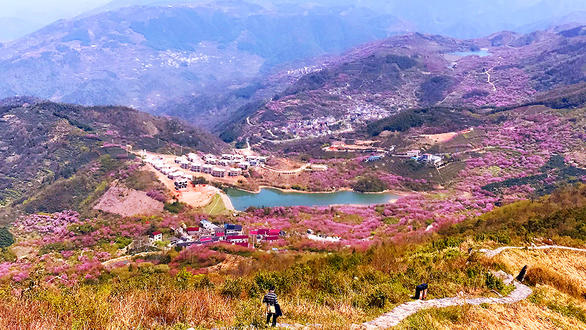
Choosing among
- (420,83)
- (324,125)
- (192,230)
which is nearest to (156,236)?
(192,230)

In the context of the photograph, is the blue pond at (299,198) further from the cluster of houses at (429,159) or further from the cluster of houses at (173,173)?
the cluster of houses at (429,159)

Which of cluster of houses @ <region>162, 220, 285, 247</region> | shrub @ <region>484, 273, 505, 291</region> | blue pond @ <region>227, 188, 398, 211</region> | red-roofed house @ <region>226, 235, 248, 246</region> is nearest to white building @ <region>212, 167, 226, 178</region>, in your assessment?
blue pond @ <region>227, 188, 398, 211</region>

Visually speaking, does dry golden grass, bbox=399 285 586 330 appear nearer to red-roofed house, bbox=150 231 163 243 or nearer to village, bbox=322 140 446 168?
red-roofed house, bbox=150 231 163 243

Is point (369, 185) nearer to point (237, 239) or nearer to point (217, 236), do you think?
point (237, 239)

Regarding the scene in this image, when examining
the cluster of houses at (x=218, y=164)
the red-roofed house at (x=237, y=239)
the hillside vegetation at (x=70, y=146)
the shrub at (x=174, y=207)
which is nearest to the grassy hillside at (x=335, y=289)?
the red-roofed house at (x=237, y=239)

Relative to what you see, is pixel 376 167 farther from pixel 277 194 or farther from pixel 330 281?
pixel 330 281

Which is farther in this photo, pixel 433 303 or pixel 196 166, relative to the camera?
pixel 196 166
